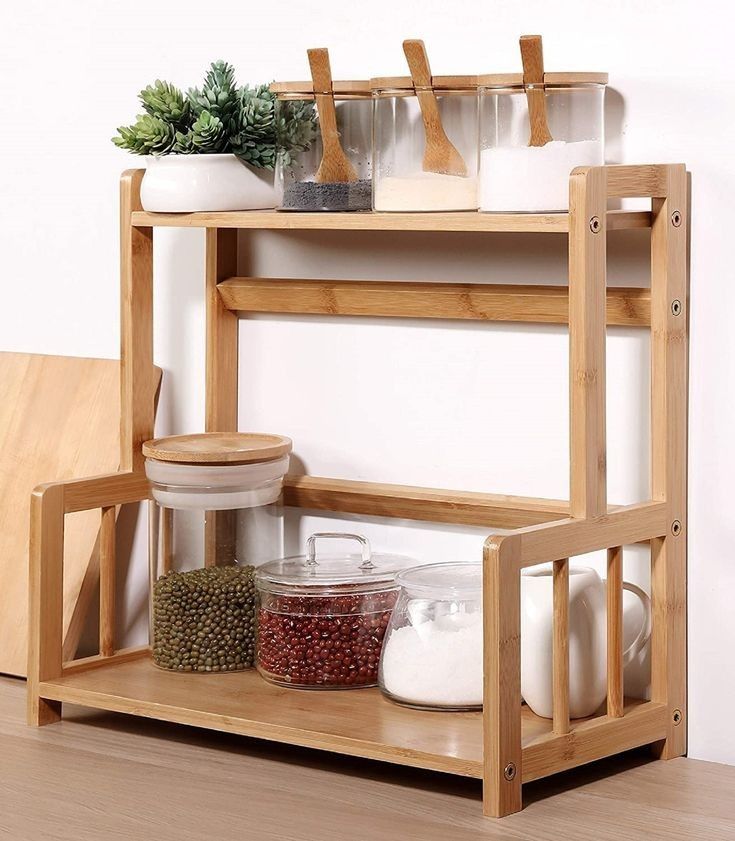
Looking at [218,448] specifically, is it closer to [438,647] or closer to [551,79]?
[438,647]

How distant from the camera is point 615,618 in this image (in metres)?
1.20

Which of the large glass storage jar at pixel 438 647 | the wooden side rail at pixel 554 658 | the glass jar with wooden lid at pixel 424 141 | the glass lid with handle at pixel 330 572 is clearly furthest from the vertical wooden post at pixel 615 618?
the glass jar with wooden lid at pixel 424 141

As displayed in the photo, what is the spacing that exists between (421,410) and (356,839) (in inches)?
18.0

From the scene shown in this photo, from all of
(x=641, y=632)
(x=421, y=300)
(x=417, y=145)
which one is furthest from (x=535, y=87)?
(x=641, y=632)

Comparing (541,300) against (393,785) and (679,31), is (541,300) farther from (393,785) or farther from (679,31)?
(393,785)

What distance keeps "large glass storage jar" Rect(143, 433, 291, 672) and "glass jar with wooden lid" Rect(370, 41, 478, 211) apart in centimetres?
27

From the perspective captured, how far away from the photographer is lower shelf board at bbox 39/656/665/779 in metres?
1.16

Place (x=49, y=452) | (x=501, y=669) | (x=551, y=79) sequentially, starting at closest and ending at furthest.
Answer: (x=501, y=669) < (x=551, y=79) < (x=49, y=452)

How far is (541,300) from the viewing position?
1314mm

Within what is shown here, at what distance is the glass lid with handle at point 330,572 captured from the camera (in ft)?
4.26

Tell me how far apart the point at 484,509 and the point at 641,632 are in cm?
18

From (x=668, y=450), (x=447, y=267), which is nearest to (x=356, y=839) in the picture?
(x=668, y=450)

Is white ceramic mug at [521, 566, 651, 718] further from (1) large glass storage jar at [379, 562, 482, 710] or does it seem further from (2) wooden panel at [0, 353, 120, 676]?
(2) wooden panel at [0, 353, 120, 676]

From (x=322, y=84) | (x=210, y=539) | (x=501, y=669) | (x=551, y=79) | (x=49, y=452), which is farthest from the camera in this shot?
(x=49, y=452)
